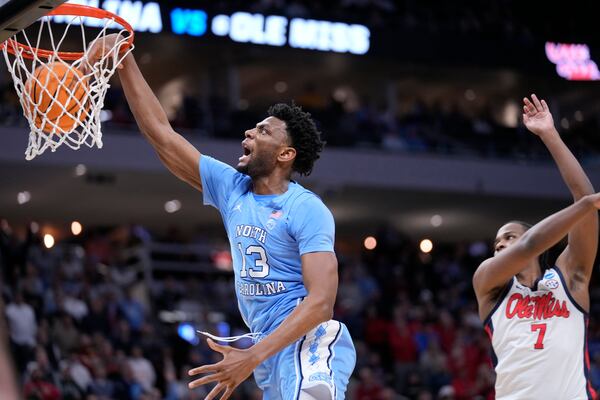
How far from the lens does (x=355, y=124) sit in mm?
21422

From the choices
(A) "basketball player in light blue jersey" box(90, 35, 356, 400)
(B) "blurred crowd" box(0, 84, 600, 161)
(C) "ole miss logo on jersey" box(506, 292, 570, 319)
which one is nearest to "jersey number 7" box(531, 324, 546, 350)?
(C) "ole miss logo on jersey" box(506, 292, 570, 319)

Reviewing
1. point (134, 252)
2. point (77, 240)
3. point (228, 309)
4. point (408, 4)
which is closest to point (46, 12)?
point (228, 309)

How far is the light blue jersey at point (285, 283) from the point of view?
4.59m

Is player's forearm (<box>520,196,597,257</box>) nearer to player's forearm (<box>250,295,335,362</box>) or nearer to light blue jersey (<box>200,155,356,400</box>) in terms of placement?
light blue jersey (<box>200,155,356,400</box>)

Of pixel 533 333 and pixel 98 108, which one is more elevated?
pixel 98 108

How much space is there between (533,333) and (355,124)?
52.5 feet

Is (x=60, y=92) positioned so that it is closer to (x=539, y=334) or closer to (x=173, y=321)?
(x=539, y=334)

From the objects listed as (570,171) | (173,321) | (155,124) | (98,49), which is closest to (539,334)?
(570,171)

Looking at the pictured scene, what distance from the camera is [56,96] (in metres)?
5.17

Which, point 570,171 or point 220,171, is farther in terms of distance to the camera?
point 570,171

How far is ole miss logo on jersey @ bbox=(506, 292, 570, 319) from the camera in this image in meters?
5.64

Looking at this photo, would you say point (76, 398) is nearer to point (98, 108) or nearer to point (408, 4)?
point (98, 108)

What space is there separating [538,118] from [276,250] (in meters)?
1.91

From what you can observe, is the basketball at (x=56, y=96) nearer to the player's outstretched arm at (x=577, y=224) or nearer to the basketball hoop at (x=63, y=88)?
the basketball hoop at (x=63, y=88)
